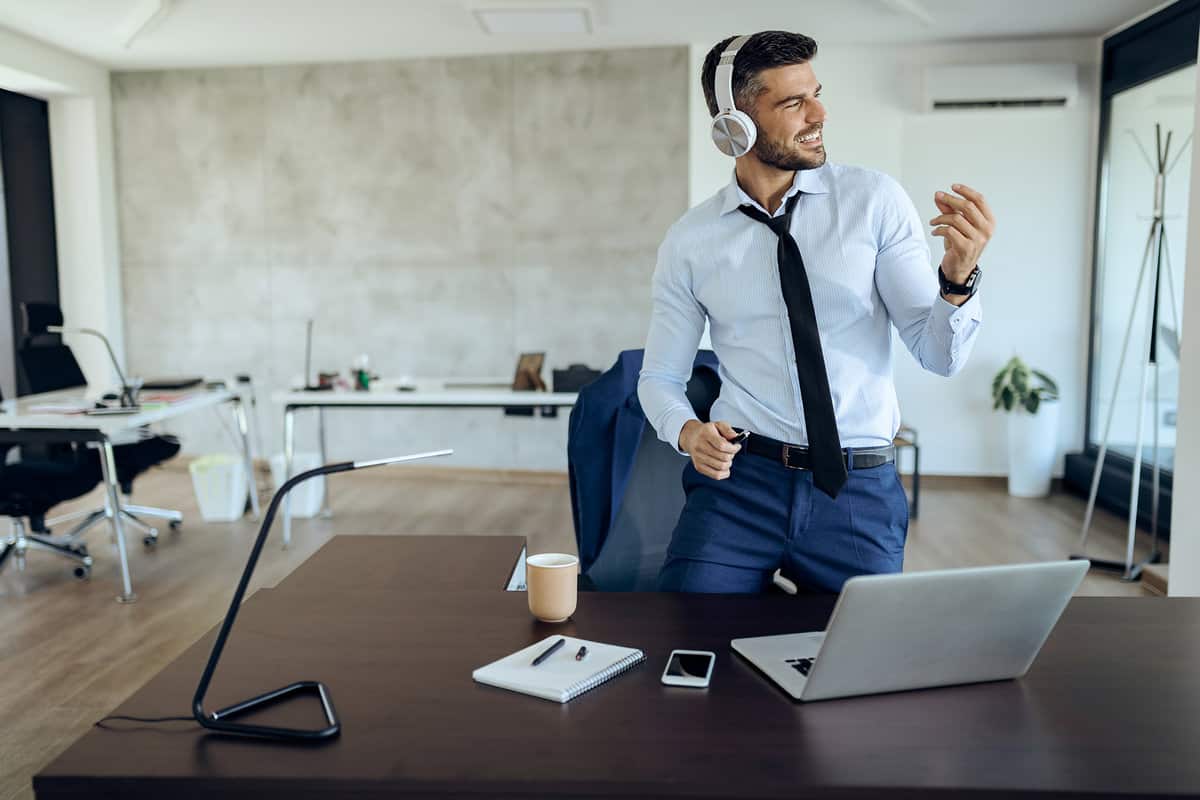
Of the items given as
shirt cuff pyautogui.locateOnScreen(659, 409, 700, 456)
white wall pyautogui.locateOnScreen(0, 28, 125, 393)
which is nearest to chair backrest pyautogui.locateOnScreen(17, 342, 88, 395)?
white wall pyautogui.locateOnScreen(0, 28, 125, 393)

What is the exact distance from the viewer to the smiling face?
5.76 ft

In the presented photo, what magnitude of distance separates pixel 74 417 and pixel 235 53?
329 centimetres

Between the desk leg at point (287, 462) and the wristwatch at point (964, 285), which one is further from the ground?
the wristwatch at point (964, 285)

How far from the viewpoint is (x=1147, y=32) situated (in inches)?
218

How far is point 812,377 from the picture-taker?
1.75 metres

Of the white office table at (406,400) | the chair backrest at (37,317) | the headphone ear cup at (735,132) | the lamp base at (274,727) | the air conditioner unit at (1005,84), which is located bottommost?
the white office table at (406,400)

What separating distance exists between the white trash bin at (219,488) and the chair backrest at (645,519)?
362 cm

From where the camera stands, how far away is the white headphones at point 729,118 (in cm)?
175

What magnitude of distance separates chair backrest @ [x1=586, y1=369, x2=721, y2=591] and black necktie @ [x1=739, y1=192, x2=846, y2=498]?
64 centimetres

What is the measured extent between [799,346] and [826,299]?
11 centimetres

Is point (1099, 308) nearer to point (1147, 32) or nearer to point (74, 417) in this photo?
point (1147, 32)

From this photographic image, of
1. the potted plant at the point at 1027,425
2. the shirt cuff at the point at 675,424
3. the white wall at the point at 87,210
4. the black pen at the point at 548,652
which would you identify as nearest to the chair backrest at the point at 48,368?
the white wall at the point at 87,210

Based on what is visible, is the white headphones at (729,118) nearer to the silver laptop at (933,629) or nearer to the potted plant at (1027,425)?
the silver laptop at (933,629)

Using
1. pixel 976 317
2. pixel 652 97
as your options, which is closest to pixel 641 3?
pixel 652 97
